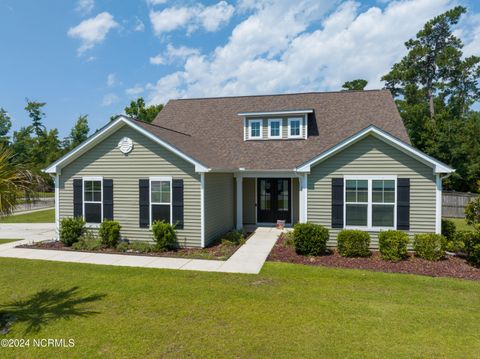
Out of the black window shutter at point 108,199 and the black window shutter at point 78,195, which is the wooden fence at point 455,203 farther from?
the black window shutter at point 78,195

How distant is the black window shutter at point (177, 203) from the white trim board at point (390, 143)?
13.8 ft

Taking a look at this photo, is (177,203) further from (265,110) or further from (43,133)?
(43,133)

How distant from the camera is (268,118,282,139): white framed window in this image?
15.9 meters

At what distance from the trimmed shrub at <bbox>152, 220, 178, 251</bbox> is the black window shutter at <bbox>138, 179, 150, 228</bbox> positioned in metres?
Answer: 0.74

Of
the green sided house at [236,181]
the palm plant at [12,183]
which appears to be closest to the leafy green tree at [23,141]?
the green sided house at [236,181]

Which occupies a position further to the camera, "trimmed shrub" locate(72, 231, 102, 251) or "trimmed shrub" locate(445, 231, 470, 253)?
"trimmed shrub" locate(72, 231, 102, 251)

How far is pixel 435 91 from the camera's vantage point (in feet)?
106

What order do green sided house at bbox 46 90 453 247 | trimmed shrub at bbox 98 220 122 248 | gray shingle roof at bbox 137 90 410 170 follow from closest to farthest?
green sided house at bbox 46 90 453 247 → trimmed shrub at bbox 98 220 122 248 → gray shingle roof at bbox 137 90 410 170

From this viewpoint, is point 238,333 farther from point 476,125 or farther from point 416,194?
point 476,125

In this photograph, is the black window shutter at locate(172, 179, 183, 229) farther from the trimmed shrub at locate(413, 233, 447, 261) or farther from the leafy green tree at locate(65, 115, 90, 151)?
the leafy green tree at locate(65, 115, 90, 151)

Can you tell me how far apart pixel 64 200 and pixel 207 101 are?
1036 cm

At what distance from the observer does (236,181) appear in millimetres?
14672

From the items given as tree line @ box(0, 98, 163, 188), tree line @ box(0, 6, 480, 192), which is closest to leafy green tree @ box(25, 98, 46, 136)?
tree line @ box(0, 98, 163, 188)

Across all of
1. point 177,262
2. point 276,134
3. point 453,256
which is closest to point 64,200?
point 177,262
